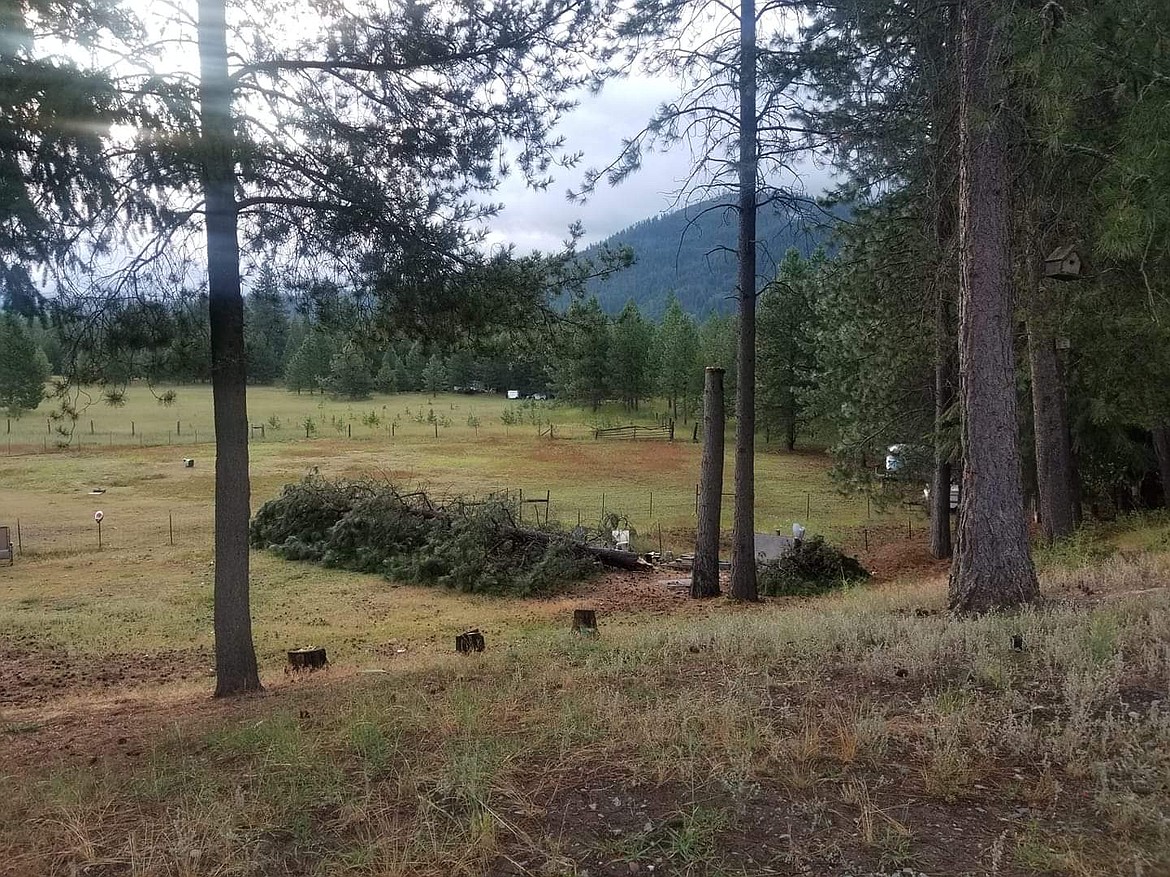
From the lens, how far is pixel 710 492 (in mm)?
12844

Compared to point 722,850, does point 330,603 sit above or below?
below

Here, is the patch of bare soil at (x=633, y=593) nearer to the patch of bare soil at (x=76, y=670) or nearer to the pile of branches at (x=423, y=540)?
the pile of branches at (x=423, y=540)

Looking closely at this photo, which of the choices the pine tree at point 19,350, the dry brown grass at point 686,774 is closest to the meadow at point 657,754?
the dry brown grass at point 686,774

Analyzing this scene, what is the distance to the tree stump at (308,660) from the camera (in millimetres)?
8898

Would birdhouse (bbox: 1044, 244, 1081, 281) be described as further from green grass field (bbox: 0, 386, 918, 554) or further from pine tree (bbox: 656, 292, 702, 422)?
pine tree (bbox: 656, 292, 702, 422)

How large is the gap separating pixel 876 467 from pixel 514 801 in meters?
17.7

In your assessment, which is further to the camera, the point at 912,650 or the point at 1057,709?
the point at 912,650

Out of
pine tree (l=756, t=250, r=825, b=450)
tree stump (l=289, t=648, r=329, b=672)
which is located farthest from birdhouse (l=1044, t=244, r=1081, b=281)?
pine tree (l=756, t=250, r=825, b=450)

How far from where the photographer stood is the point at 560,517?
2212cm

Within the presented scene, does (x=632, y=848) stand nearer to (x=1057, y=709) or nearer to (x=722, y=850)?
(x=722, y=850)

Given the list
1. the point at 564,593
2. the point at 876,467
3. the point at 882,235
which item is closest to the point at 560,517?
the point at 564,593

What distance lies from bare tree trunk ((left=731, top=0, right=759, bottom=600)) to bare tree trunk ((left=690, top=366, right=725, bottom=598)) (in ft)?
1.26

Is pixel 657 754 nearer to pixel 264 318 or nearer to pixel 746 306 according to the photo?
pixel 264 318

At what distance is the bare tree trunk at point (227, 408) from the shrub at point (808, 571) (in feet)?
30.5
